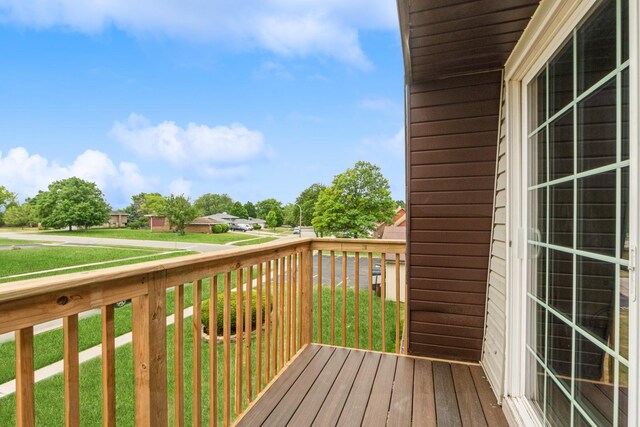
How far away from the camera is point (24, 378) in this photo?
2.51ft

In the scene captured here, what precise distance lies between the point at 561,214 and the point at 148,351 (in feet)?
5.28

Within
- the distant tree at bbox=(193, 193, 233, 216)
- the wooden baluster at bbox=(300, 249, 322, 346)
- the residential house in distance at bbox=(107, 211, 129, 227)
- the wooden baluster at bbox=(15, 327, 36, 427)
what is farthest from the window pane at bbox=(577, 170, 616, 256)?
the distant tree at bbox=(193, 193, 233, 216)

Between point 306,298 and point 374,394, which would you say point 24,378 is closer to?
point 374,394

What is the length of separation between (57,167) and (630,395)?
31.8 meters

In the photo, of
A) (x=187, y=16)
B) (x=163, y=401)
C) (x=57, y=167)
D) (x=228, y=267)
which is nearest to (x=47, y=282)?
(x=163, y=401)

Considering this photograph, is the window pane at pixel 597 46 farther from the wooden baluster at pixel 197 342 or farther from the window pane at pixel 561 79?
the wooden baluster at pixel 197 342

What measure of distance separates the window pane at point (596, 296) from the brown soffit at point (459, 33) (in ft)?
3.68

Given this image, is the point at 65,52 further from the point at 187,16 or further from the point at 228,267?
the point at 228,267


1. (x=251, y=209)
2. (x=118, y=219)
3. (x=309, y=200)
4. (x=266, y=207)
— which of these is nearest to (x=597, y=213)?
(x=309, y=200)

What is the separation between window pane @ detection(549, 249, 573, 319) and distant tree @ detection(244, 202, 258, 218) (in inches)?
596

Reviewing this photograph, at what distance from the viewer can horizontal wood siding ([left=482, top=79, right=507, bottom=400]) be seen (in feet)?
6.34

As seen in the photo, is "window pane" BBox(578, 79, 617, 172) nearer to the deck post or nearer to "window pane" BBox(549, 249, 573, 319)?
"window pane" BBox(549, 249, 573, 319)

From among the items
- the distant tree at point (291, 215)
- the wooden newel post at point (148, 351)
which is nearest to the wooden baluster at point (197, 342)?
the wooden newel post at point (148, 351)

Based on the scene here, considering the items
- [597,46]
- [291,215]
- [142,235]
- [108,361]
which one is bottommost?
[142,235]
